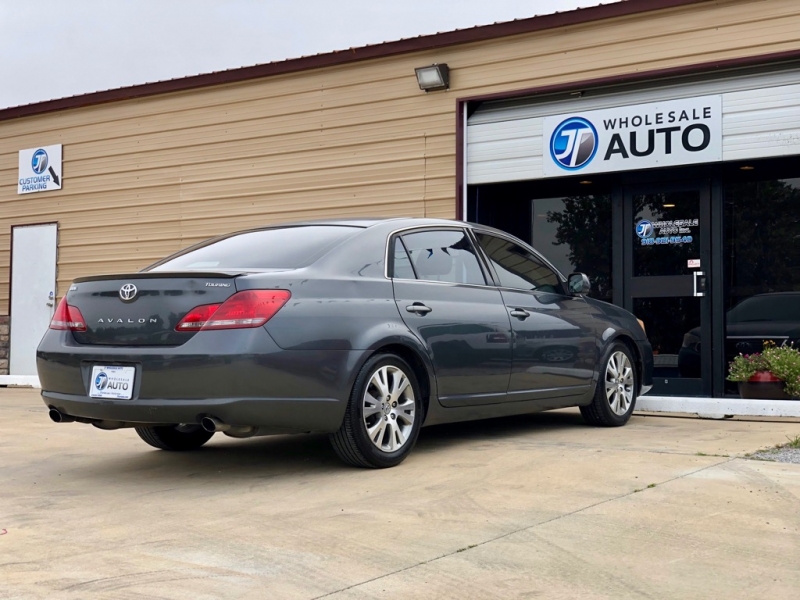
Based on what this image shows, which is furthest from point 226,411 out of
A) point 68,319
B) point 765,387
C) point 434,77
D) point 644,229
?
point 434,77

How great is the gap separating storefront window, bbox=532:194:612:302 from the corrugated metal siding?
107 centimetres

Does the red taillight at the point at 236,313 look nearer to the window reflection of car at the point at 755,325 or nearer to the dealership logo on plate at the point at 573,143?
the dealership logo on plate at the point at 573,143

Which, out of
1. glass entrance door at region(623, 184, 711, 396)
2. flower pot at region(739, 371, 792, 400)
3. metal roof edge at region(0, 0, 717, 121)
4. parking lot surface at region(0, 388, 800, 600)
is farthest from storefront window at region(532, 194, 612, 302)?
parking lot surface at region(0, 388, 800, 600)

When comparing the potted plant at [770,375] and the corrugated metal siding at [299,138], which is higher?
the corrugated metal siding at [299,138]

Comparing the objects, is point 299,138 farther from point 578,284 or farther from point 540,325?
point 540,325

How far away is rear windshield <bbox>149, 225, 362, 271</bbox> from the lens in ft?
17.3

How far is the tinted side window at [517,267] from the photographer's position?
645 cm

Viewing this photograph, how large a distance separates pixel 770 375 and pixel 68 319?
6.18 m

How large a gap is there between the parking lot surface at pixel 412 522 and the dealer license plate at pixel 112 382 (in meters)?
0.47

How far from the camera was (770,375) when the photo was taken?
347 inches

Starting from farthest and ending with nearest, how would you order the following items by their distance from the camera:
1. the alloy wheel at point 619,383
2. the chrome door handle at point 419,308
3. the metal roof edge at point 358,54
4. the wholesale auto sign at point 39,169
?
the wholesale auto sign at point 39,169 < the metal roof edge at point 358,54 < the alloy wheel at point 619,383 < the chrome door handle at point 419,308

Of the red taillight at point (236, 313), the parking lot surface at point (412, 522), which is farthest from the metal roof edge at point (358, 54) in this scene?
the red taillight at point (236, 313)

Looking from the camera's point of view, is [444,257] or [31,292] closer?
[444,257]

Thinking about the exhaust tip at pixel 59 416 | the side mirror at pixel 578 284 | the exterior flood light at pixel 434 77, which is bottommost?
the exhaust tip at pixel 59 416
